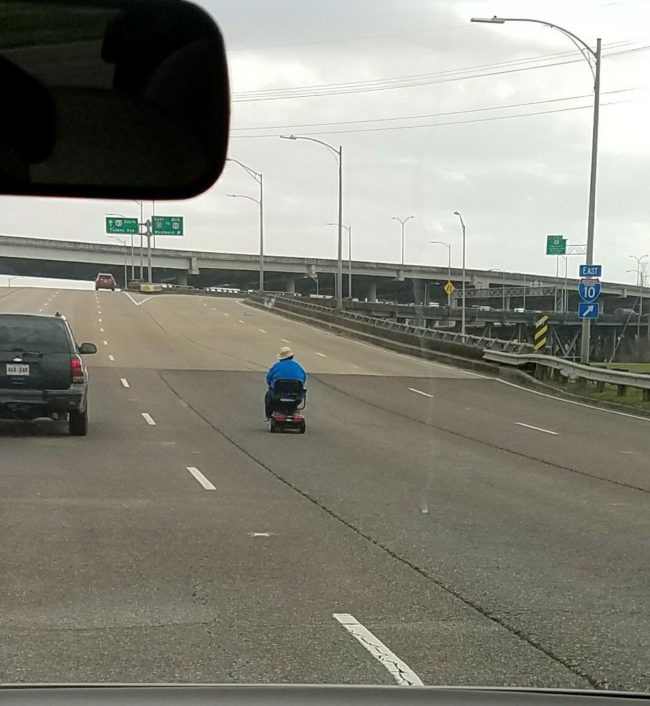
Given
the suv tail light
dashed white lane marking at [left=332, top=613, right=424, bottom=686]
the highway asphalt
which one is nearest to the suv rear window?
the suv tail light

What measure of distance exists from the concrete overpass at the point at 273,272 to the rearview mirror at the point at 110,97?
14.1ft

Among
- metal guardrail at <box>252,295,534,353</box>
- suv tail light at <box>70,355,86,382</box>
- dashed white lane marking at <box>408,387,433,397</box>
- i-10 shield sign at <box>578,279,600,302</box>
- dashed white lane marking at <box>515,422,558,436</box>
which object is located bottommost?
dashed white lane marking at <box>408,387,433,397</box>

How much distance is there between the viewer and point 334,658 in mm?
6469

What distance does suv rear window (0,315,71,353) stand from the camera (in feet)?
63.0

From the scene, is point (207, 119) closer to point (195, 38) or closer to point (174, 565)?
point (195, 38)

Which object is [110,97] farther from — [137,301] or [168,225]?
[137,301]

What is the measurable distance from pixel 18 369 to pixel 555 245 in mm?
38172

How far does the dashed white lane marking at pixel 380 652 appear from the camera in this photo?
19.9 ft

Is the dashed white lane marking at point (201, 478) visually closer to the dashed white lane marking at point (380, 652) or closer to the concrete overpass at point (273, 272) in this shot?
the concrete overpass at point (273, 272)

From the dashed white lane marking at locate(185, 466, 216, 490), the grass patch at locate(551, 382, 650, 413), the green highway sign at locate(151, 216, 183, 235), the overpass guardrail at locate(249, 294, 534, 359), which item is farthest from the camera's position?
the overpass guardrail at locate(249, 294, 534, 359)

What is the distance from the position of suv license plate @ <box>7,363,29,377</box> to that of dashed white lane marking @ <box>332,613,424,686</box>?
41.6 ft

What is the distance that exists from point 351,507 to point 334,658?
6231 millimetres

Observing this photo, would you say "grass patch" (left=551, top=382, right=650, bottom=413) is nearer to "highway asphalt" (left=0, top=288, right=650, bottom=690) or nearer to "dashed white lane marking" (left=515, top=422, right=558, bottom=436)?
"highway asphalt" (left=0, top=288, right=650, bottom=690)

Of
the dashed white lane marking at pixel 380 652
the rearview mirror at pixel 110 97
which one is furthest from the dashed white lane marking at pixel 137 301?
the rearview mirror at pixel 110 97
